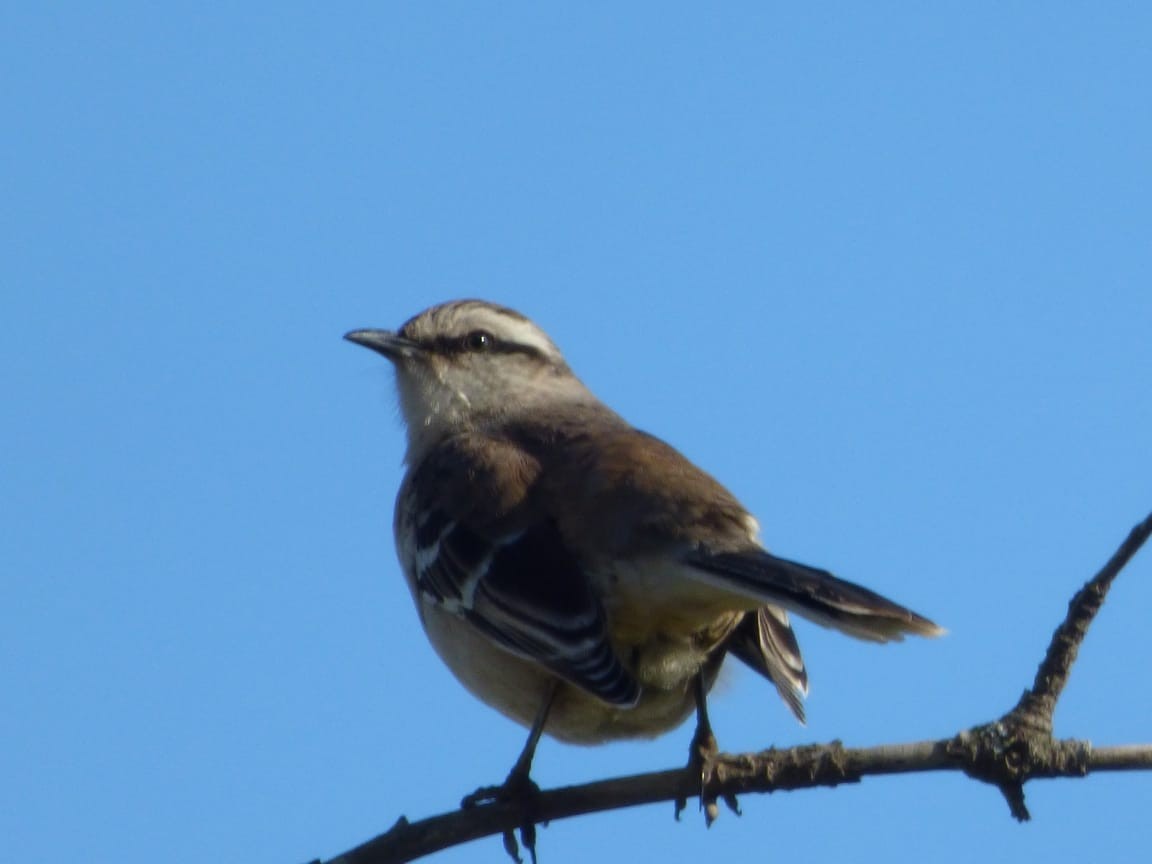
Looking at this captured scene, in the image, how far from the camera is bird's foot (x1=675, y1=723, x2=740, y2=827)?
5230mm

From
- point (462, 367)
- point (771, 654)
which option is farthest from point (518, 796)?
point (462, 367)

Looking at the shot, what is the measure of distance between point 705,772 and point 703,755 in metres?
0.26

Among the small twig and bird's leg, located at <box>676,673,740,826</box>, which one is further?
bird's leg, located at <box>676,673,740,826</box>

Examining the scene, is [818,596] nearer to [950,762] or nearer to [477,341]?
[950,762]

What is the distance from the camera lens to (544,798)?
5398 millimetres

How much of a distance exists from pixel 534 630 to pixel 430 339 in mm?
3053

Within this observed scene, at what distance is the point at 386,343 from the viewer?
27.5ft

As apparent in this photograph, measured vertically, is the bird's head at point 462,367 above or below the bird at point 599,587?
above

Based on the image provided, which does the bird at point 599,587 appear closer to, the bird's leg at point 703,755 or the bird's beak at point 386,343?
the bird's leg at point 703,755

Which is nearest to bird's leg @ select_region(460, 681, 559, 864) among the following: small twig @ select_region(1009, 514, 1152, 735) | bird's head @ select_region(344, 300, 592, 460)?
small twig @ select_region(1009, 514, 1152, 735)

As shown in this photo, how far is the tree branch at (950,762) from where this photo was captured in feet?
14.5

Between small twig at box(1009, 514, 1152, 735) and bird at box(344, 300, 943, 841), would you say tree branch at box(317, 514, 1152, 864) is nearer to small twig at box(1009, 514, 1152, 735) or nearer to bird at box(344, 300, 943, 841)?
small twig at box(1009, 514, 1152, 735)

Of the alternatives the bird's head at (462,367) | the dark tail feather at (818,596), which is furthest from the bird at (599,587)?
the bird's head at (462,367)

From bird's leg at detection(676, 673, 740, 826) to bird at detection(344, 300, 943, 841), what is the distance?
13mm
